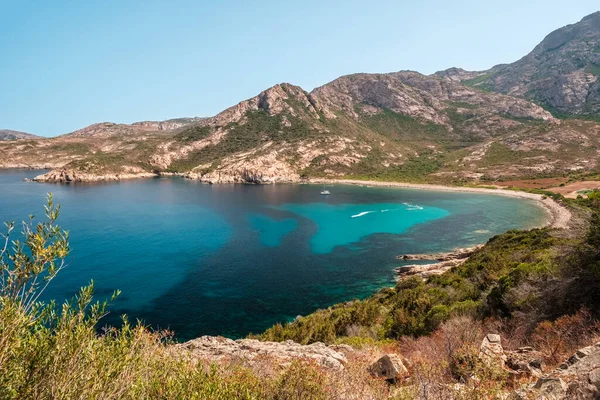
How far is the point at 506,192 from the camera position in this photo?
4085 inches

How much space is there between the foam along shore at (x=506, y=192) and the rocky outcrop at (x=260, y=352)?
4340cm

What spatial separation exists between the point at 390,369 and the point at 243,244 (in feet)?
147

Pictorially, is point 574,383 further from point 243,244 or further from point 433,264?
point 243,244

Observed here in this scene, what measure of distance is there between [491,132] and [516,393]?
8764 inches

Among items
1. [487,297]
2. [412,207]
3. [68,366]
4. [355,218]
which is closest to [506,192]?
[412,207]

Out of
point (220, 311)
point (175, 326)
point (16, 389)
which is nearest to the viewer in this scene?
point (16, 389)

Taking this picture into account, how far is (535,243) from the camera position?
31.8m

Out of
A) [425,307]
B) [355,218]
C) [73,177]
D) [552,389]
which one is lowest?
[355,218]

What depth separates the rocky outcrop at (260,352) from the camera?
1293 cm

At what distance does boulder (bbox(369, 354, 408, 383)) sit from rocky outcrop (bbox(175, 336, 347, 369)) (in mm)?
1703

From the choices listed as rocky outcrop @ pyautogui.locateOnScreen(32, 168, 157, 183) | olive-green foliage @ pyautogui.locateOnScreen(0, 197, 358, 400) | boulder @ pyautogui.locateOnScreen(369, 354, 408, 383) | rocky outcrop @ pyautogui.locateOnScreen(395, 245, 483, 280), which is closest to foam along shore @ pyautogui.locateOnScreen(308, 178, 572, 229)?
rocky outcrop @ pyautogui.locateOnScreen(395, 245, 483, 280)

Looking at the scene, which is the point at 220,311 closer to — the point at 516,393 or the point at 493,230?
the point at 516,393

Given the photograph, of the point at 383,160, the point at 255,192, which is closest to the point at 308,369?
the point at 255,192

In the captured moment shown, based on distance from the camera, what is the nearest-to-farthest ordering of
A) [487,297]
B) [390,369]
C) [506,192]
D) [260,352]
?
[390,369]
[260,352]
[487,297]
[506,192]
